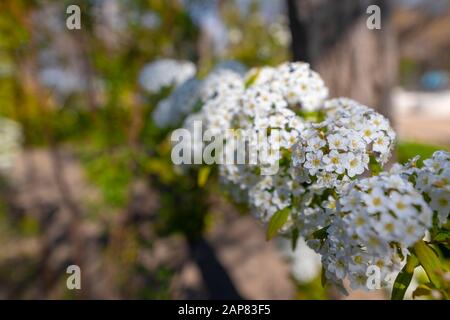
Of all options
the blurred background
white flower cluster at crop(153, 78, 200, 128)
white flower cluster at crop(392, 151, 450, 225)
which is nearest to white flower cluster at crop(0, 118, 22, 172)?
the blurred background

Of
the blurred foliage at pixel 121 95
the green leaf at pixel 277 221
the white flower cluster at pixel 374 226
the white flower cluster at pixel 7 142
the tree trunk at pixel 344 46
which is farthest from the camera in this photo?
the white flower cluster at pixel 7 142

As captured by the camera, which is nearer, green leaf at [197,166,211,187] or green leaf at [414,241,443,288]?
green leaf at [414,241,443,288]

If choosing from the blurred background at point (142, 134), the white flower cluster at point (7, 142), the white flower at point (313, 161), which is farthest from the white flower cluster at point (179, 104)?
the white flower cluster at point (7, 142)

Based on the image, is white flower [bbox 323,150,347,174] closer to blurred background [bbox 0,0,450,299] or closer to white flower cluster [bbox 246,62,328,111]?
white flower cluster [bbox 246,62,328,111]

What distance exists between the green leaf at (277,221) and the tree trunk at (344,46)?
103 cm

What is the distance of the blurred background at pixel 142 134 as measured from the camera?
2.15m

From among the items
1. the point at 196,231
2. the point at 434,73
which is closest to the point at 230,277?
the point at 196,231

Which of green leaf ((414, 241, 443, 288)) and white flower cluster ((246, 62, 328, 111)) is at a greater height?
white flower cluster ((246, 62, 328, 111))

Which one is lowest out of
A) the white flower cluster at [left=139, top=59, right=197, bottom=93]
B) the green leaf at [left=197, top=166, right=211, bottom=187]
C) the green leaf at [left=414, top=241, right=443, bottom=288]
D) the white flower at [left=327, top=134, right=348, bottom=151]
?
the green leaf at [left=414, top=241, right=443, bottom=288]

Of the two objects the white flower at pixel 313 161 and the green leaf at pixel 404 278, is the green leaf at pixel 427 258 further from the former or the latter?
the white flower at pixel 313 161

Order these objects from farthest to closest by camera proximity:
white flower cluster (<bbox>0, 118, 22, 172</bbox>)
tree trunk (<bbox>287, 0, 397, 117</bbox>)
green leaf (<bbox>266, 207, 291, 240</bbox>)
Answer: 1. white flower cluster (<bbox>0, 118, 22, 172</bbox>)
2. tree trunk (<bbox>287, 0, 397, 117</bbox>)
3. green leaf (<bbox>266, 207, 291, 240</bbox>)

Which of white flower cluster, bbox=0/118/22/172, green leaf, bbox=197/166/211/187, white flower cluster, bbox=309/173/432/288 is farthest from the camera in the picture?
white flower cluster, bbox=0/118/22/172

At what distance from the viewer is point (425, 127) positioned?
38.0ft

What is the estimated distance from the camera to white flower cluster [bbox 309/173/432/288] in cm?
89
